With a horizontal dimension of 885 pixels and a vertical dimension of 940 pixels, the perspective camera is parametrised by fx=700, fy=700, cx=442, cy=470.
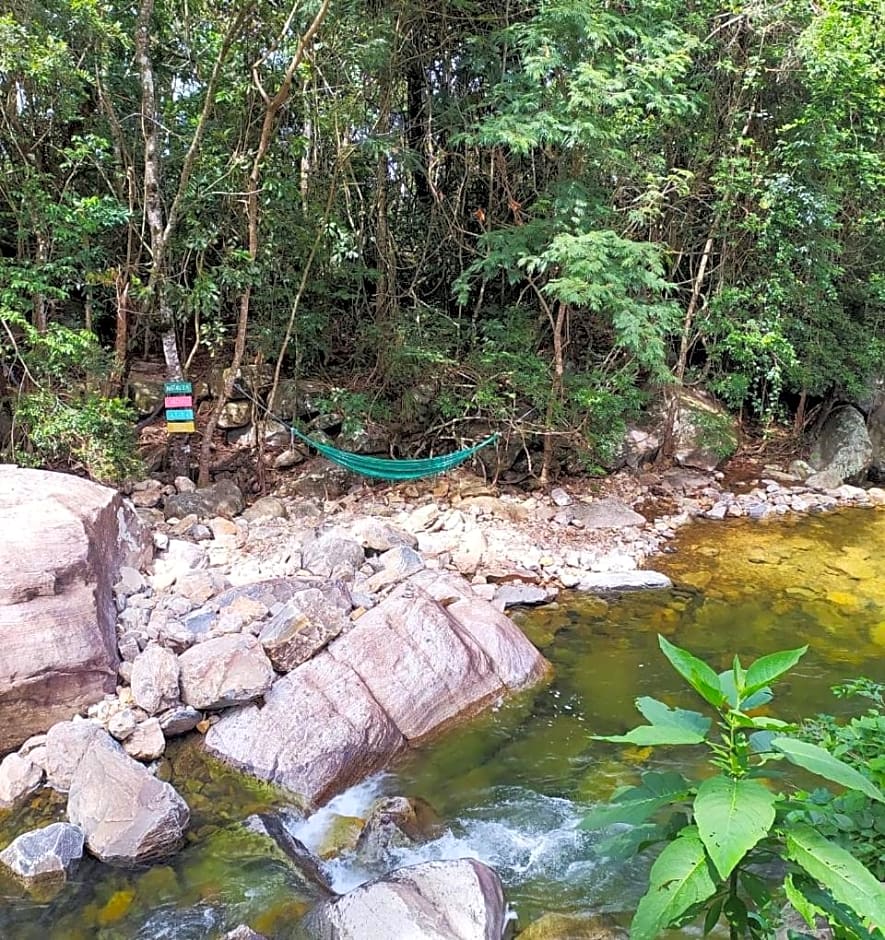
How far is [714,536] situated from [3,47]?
4.88 meters

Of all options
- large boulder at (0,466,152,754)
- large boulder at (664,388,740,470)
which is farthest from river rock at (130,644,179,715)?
large boulder at (664,388,740,470)

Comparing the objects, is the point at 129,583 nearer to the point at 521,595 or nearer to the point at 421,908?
the point at 521,595

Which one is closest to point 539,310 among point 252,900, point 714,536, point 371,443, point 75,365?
point 371,443

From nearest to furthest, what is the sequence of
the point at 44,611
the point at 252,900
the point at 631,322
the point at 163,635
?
1. the point at 252,900
2. the point at 44,611
3. the point at 163,635
4. the point at 631,322

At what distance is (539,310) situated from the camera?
527 centimetres

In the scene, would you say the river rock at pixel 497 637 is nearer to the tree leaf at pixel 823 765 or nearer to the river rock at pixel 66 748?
the river rock at pixel 66 748

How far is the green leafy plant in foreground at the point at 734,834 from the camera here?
83cm

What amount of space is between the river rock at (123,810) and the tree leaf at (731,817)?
177 centimetres

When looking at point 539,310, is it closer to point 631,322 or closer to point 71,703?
point 631,322

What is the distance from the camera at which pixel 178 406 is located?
414 centimetres

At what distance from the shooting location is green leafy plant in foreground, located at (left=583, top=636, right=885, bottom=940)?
833 millimetres

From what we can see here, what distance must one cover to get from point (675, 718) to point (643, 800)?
4.9 inches

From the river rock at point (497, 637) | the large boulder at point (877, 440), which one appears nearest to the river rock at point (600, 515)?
the river rock at point (497, 637)

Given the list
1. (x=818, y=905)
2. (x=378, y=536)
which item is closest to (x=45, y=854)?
(x=818, y=905)
